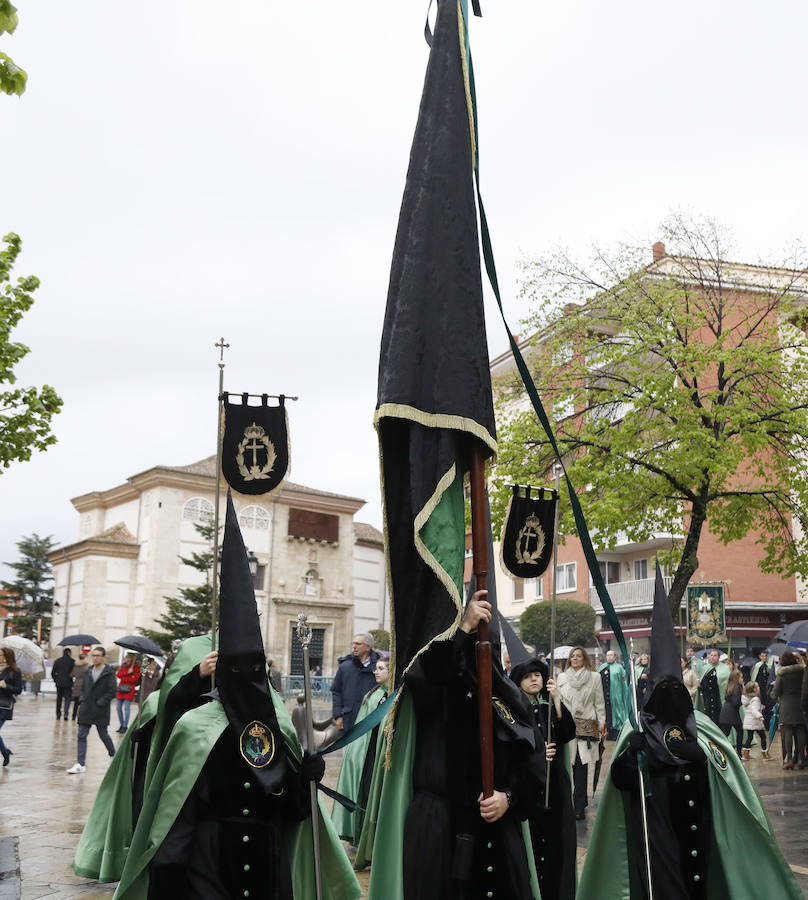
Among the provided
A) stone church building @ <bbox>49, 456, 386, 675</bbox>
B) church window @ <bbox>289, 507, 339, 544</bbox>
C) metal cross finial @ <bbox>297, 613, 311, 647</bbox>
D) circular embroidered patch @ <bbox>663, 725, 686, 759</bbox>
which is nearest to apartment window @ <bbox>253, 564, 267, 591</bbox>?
stone church building @ <bbox>49, 456, 386, 675</bbox>

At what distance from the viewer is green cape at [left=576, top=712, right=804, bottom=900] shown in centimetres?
581

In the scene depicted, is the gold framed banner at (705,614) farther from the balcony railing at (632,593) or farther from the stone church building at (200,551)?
the stone church building at (200,551)

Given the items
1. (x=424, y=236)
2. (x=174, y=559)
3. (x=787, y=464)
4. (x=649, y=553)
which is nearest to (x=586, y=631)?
(x=649, y=553)

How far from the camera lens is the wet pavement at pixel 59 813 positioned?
7.90 meters

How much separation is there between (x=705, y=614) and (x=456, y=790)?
667 inches

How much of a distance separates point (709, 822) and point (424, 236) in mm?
3621

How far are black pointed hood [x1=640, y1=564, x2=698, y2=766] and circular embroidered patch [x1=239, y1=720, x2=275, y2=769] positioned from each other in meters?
2.30

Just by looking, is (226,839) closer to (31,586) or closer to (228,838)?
(228,838)

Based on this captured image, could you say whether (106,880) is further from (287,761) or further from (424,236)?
(424,236)

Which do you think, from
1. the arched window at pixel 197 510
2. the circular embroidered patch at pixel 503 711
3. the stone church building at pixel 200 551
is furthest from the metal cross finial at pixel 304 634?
the arched window at pixel 197 510

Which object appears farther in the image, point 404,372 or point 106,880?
point 106,880

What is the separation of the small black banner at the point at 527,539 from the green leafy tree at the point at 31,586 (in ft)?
192

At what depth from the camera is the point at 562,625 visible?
36594mm

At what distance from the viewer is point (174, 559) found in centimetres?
5772
